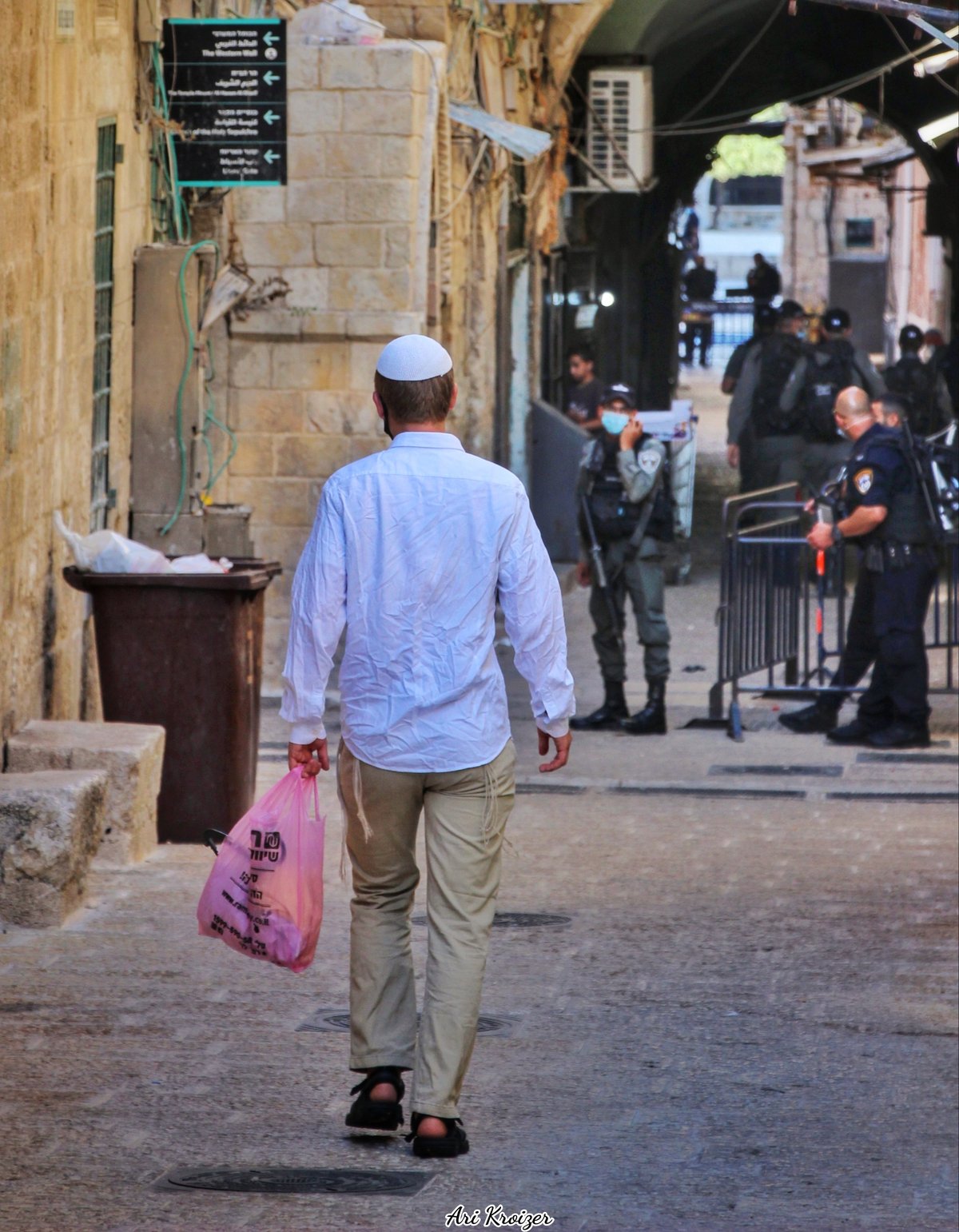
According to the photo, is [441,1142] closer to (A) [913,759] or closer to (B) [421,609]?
(B) [421,609]

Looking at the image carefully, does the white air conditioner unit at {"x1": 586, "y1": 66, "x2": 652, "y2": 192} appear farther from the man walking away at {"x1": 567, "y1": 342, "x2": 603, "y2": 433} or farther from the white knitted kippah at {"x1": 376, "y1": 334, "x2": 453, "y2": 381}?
the white knitted kippah at {"x1": 376, "y1": 334, "x2": 453, "y2": 381}

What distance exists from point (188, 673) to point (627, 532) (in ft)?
12.0

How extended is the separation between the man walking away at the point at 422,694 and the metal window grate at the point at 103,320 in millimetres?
4154

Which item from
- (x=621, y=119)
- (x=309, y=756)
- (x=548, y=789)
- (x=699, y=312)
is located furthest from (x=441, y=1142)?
(x=699, y=312)

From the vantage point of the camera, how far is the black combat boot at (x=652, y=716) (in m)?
10.4

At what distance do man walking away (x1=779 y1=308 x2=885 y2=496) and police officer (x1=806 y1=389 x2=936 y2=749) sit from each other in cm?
507

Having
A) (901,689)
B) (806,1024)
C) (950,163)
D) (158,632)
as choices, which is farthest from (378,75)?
(950,163)

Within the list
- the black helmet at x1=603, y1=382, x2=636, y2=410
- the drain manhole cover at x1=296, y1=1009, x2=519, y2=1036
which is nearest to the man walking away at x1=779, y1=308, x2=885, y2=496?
the black helmet at x1=603, y1=382, x2=636, y2=410

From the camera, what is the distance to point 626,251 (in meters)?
23.8

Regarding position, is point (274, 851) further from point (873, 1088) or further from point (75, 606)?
point (75, 606)

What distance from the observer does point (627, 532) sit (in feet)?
33.2

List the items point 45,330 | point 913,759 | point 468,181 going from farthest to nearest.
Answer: point 468,181
point 913,759
point 45,330

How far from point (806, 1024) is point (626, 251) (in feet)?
63.7

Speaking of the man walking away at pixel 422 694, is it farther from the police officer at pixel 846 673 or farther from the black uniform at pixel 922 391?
the black uniform at pixel 922 391
